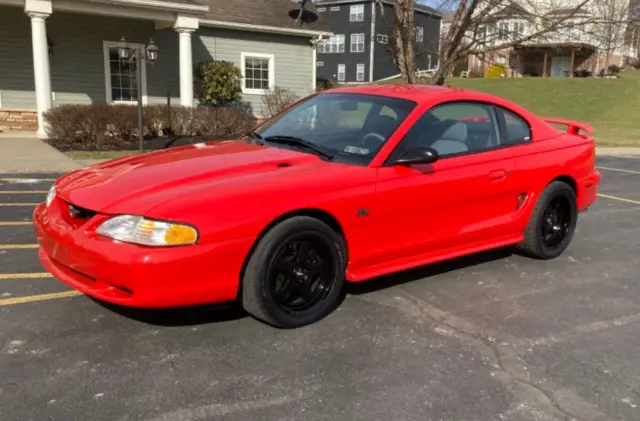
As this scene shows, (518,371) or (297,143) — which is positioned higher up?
(297,143)

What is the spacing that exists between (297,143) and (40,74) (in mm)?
11869

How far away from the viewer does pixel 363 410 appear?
2.77 m

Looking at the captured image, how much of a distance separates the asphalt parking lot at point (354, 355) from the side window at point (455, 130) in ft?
3.48

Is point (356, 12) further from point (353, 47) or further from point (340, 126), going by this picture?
point (340, 126)

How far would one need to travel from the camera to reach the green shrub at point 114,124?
42.8 ft

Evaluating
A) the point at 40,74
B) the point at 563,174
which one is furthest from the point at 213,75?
the point at 563,174

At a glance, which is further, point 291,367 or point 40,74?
point 40,74

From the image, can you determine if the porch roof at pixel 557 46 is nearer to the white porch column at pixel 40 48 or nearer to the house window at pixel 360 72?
the white porch column at pixel 40 48

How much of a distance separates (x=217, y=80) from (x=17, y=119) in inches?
225

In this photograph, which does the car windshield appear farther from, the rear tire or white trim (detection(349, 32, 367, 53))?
white trim (detection(349, 32, 367, 53))

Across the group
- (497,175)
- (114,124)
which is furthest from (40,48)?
(497,175)

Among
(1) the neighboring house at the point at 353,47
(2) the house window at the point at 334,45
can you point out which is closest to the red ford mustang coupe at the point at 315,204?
(1) the neighboring house at the point at 353,47

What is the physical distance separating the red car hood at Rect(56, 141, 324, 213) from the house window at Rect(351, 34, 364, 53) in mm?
51874

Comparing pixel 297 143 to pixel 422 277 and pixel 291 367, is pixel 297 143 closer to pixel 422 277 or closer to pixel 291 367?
pixel 422 277
